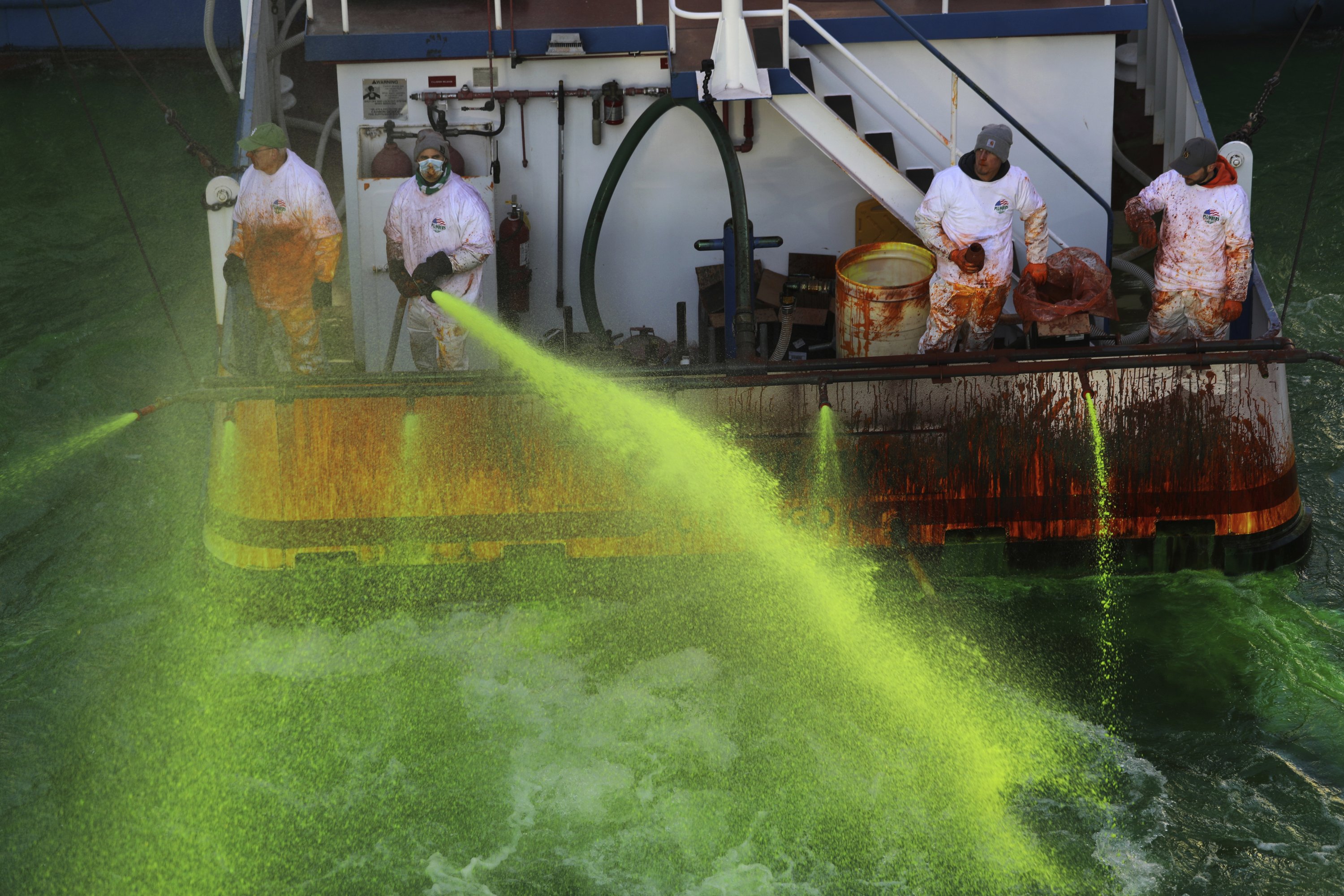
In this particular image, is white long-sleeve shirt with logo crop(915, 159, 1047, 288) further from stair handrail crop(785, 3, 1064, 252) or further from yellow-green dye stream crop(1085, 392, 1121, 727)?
yellow-green dye stream crop(1085, 392, 1121, 727)

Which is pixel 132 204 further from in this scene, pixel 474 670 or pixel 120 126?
pixel 474 670

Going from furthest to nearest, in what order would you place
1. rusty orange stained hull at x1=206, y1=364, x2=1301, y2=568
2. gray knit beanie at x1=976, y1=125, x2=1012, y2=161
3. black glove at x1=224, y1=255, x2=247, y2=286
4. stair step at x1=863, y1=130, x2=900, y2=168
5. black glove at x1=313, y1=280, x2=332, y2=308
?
stair step at x1=863, y1=130, x2=900, y2=168 → black glove at x1=313, y1=280, x2=332, y2=308 → black glove at x1=224, y1=255, x2=247, y2=286 → rusty orange stained hull at x1=206, y1=364, x2=1301, y2=568 → gray knit beanie at x1=976, y1=125, x2=1012, y2=161

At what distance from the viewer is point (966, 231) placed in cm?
696

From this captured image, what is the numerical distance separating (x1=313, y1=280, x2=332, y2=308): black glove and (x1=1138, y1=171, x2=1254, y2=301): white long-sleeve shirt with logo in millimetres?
4503

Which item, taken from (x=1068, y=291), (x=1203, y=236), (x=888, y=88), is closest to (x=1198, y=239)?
(x=1203, y=236)

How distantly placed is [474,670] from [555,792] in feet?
3.40

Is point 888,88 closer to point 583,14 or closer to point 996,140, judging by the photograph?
point 996,140

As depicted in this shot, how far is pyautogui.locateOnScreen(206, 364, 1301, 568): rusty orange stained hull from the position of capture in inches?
270

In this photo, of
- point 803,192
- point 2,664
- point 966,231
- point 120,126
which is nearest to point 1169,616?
point 966,231

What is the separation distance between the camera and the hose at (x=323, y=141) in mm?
8789

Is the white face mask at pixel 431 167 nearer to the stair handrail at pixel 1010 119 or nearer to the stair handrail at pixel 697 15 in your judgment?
the stair handrail at pixel 697 15

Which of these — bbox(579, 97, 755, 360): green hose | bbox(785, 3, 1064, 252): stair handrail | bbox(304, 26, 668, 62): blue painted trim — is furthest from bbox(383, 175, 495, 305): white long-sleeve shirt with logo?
bbox(785, 3, 1064, 252): stair handrail

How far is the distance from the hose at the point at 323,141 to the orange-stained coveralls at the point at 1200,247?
5.05 metres

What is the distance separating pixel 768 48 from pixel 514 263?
1999 millimetres
